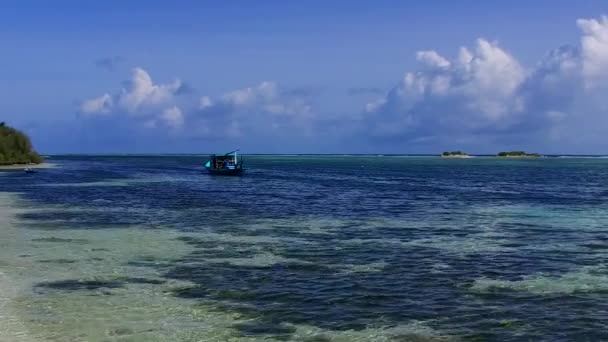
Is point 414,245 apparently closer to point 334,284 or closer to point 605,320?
point 334,284

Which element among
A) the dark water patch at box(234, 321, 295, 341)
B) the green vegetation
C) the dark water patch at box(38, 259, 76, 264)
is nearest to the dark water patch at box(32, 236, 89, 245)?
the dark water patch at box(38, 259, 76, 264)

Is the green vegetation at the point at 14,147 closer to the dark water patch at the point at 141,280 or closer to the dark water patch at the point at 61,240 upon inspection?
the dark water patch at the point at 61,240

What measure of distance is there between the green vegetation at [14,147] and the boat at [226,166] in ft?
157

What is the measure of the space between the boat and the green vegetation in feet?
157

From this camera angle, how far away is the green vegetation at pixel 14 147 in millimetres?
123562

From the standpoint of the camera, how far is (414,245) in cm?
2625

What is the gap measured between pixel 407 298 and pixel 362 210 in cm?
2663

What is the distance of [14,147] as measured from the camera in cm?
12750

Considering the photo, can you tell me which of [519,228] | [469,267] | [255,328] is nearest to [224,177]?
[519,228]

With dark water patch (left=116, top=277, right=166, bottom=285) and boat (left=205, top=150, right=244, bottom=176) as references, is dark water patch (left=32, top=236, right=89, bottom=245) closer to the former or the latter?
dark water patch (left=116, top=277, right=166, bottom=285)

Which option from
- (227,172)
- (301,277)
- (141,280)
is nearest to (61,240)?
(141,280)

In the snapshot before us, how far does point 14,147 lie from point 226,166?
54.9 metres

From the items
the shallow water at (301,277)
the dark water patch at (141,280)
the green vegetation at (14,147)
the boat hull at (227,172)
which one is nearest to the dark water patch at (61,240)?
the shallow water at (301,277)

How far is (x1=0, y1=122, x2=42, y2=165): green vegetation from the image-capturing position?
124 meters
